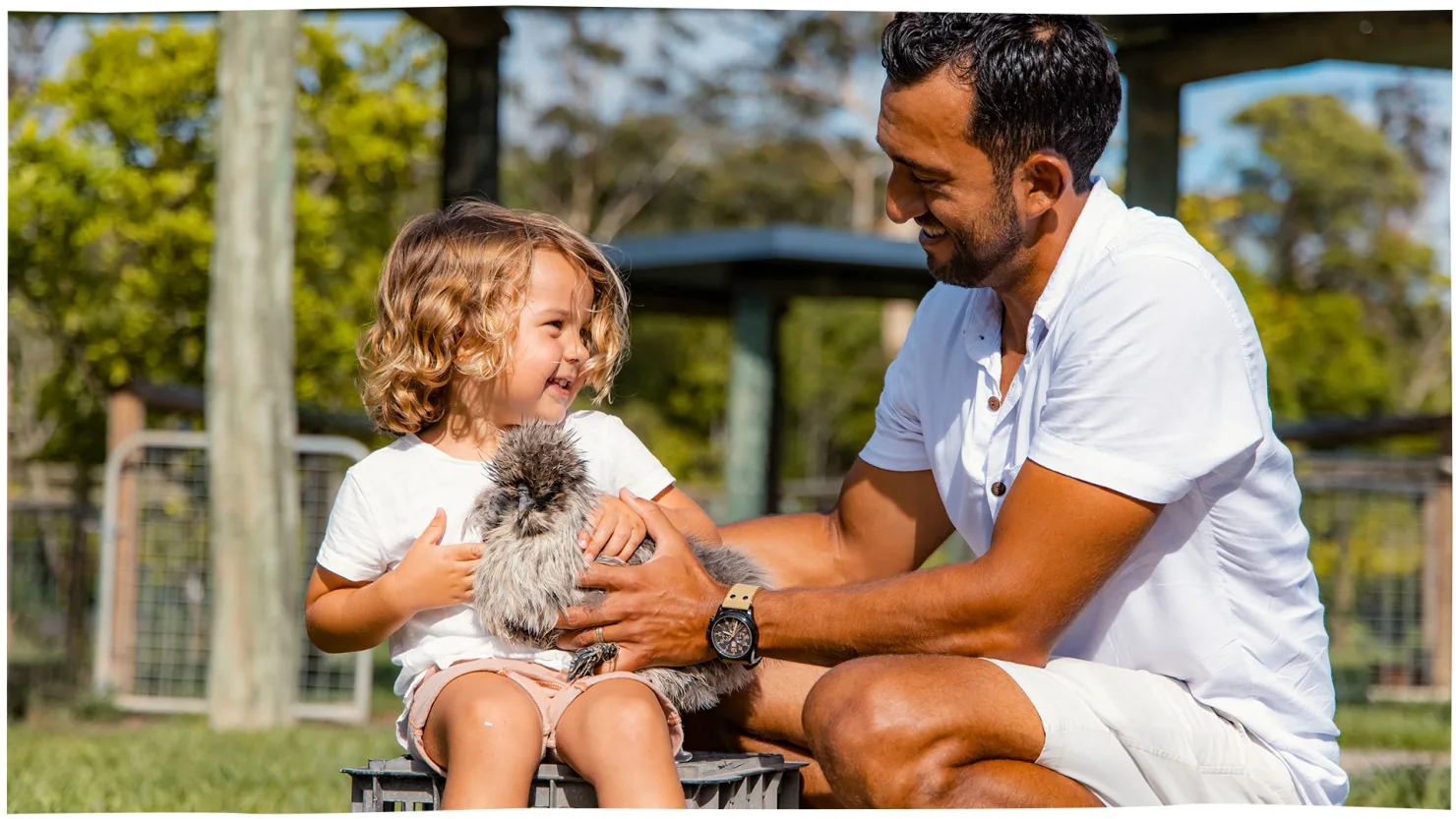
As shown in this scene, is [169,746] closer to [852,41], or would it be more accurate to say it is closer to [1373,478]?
[1373,478]

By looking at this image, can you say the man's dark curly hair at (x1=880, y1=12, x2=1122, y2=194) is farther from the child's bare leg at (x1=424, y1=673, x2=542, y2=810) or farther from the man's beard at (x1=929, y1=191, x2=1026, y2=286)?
the child's bare leg at (x1=424, y1=673, x2=542, y2=810)

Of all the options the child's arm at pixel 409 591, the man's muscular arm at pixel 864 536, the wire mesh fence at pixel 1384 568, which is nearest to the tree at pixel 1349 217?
the wire mesh fence at pixel 1384 568

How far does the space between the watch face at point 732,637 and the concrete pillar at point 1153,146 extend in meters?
3.70

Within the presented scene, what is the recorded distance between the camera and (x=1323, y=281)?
23.8 m

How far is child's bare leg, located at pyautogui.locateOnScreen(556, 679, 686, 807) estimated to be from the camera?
2094 mm

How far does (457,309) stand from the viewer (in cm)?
253

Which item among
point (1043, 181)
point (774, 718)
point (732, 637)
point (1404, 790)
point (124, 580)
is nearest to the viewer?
point (732, 637)

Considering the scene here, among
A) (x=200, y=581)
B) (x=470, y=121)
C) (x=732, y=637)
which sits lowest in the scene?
(x=200, y=581)

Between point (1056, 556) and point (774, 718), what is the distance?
72 centimetres

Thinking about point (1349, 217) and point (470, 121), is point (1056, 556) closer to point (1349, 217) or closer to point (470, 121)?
point (470, 121)

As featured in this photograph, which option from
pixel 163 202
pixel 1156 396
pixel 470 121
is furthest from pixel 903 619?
pixel 163 202

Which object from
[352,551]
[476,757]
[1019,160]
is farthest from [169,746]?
[1019,160]

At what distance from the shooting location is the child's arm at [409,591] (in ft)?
7.64

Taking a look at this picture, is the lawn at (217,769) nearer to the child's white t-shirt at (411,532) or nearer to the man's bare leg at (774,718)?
the man's bare leg at (774,718)
